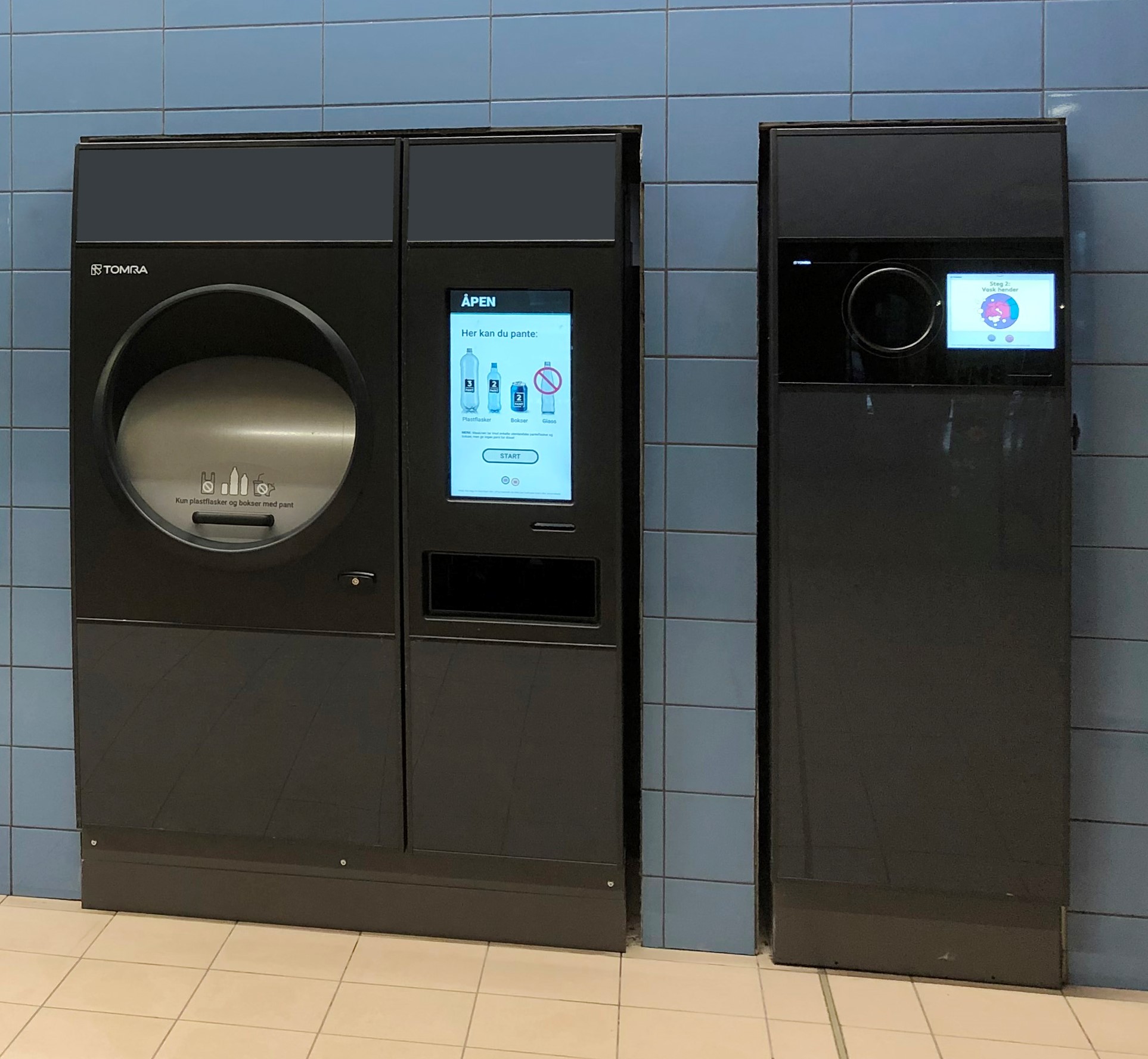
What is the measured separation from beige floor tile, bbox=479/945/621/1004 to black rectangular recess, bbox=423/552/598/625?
76 cm

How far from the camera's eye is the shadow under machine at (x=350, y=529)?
1.99m

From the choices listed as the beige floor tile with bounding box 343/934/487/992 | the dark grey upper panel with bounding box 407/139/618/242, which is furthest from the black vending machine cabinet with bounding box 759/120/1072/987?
the beige floor tile with bounding box 343/934/487/992

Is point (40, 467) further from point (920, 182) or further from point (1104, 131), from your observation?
point (1104, 131)

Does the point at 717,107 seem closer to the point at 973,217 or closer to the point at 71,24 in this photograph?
the point at 973,217

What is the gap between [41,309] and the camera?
226 cm

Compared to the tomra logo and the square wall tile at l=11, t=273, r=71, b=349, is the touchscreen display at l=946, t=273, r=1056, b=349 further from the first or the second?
the square wall tile at l=11, t=273, r=71, b=349

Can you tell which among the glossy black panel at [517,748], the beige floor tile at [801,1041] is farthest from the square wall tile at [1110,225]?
the beige floor tile at [801,1041]

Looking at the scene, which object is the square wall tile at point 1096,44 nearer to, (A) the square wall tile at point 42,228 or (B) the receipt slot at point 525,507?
(B) the receipt slot at point 525,507

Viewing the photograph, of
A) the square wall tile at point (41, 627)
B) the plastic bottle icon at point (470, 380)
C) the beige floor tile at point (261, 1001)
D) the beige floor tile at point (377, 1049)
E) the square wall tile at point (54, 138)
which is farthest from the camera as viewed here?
the square wall tile at point (41, 627)

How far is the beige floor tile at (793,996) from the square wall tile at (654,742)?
1.53 feet

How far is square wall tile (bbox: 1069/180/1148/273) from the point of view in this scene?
1.97 m

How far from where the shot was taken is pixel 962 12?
6.52ft

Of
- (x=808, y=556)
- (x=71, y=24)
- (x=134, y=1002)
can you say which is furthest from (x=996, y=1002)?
(x=71, y=24)

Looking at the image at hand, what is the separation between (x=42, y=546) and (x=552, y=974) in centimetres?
157
